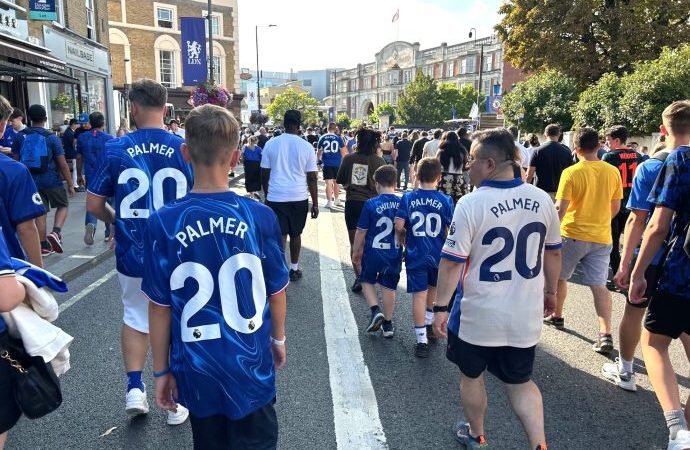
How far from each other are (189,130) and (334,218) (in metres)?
9.48

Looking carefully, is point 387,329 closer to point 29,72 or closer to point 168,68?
point 29,72

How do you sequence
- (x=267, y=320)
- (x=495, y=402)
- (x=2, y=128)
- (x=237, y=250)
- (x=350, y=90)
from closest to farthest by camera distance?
(x=237, y=250) < (x=267, y=320) < (x=2, y=128) < (x=495, y=402) < (x=350, y=90)

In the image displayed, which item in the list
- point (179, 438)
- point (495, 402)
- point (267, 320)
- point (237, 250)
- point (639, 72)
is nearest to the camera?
point (237, 250)

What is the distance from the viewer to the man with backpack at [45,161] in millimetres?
7188

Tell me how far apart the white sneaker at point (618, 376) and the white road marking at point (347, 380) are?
190 centimetres

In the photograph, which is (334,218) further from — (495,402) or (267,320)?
(267,320)

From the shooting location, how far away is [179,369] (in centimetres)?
200

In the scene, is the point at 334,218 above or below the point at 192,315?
below

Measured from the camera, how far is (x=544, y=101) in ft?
73.3

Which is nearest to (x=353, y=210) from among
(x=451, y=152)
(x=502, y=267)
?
(x=451, y=152)

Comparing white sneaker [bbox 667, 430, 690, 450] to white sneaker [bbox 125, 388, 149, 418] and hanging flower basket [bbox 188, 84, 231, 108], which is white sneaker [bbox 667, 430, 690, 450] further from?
hanging flower basket [bbox 188, 84, 231, 108]

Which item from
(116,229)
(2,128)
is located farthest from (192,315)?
(2,128)

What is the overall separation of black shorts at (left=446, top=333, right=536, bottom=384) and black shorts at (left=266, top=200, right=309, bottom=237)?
3.72 meters

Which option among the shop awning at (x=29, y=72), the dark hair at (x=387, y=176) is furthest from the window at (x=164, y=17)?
the dark hair at (x=387, y=176)
